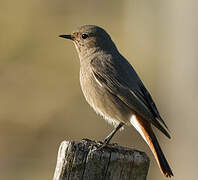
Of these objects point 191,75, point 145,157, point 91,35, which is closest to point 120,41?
point 191,75

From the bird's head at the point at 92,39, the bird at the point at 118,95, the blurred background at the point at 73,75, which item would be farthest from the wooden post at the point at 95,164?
the blurred background at the point at 73,75

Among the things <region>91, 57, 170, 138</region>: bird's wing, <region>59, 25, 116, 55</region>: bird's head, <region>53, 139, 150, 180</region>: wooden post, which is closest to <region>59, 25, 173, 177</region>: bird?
<region>91, 57, 170, 138</region>: bird's wing

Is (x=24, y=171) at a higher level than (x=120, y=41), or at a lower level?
lower

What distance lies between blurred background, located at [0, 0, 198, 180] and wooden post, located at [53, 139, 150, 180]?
17.9ft

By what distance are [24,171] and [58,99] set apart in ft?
6.46

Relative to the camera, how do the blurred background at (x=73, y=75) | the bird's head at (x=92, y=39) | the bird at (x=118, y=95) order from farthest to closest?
the blurred background at (x=73, y=75), the bird's head at (x=92, y=39), the bird at (x=118, y=95)

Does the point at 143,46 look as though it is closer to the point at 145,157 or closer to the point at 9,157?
the point at 9,157

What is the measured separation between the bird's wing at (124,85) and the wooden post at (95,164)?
1945mm

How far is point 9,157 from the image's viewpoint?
471 inches

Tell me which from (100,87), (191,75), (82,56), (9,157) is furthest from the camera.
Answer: (9,157)

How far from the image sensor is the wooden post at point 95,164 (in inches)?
203

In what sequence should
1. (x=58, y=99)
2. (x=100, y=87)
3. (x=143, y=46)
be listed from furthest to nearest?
(x=143, y=46) < (x=58, y=99) < (x=100, y=87)

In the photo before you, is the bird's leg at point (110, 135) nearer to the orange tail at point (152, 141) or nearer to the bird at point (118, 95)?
the bird at point (118, 95)

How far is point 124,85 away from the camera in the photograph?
24.6 feet
